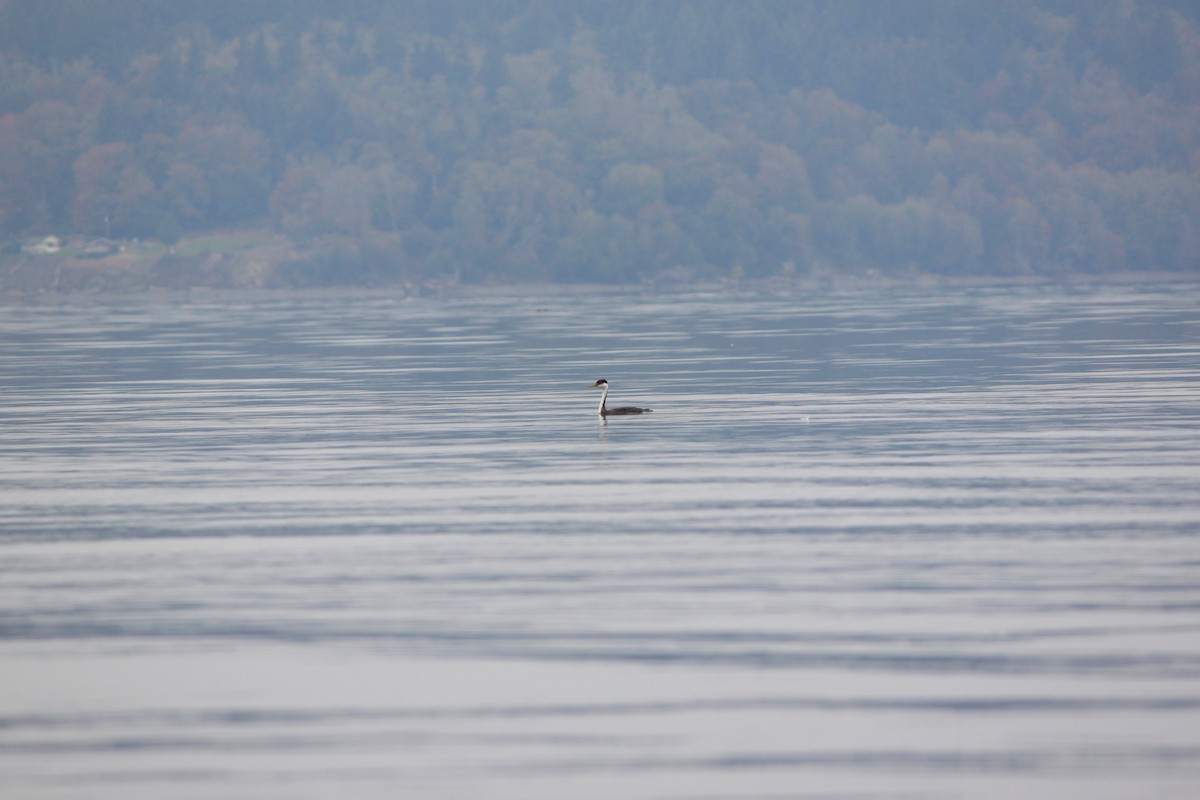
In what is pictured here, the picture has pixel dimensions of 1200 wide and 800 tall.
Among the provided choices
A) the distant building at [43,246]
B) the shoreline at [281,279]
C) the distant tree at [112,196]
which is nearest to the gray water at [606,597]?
the shoreline at [281,279]

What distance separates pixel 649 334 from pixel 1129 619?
50.4 metres

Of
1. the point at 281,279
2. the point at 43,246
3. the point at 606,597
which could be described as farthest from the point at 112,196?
the point at 606,597

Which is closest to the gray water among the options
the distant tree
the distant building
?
the distant building

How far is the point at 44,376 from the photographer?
154 ft

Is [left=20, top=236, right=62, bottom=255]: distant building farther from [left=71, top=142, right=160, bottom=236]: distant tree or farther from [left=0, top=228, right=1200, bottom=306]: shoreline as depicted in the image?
[left=71, top=142, right=160, bottom=236]: distant tree

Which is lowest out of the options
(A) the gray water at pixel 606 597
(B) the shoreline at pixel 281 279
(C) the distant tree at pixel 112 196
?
(A) the gray water at pixel 606 597

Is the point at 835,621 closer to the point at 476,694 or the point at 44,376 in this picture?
the point at 476,694

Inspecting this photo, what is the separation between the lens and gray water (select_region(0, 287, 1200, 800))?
509 inches

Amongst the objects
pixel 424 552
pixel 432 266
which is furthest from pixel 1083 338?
pixel 432 266

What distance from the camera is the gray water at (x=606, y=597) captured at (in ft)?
42.4

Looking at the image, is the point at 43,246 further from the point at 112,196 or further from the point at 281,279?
the point at 281,279

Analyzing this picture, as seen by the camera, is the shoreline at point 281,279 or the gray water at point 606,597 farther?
the shoreline at point 281,279

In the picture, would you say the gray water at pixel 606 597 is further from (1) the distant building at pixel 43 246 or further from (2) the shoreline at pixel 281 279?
(1) the distant building at pixel 43 246

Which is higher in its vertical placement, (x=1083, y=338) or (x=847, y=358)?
(x=1083, y=338)
